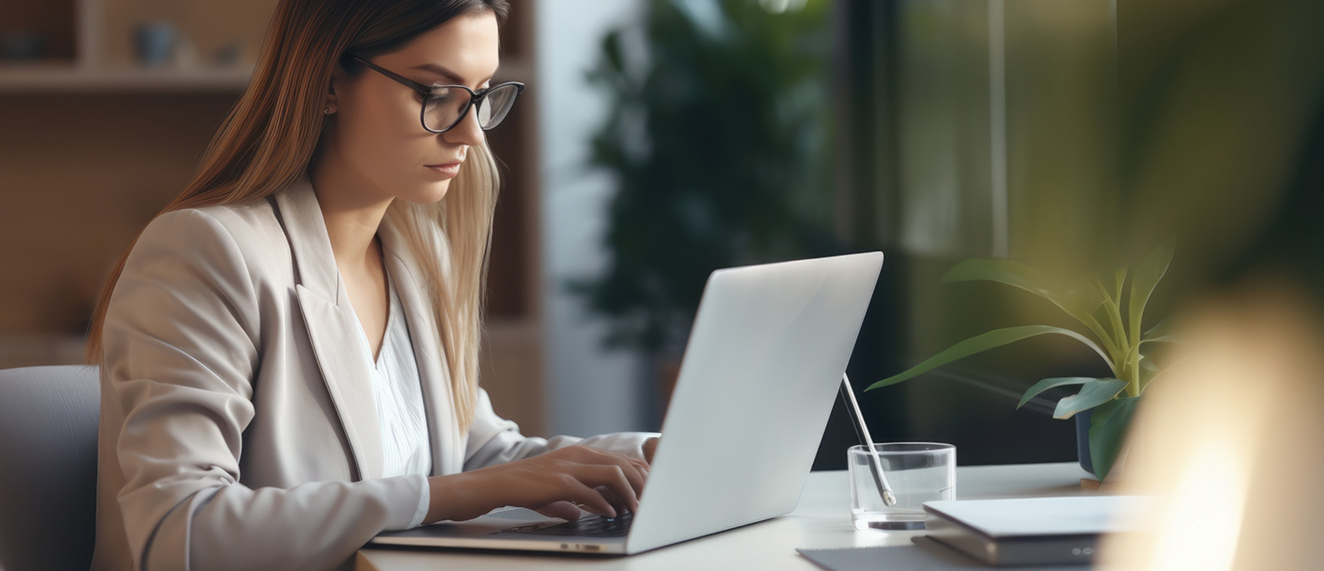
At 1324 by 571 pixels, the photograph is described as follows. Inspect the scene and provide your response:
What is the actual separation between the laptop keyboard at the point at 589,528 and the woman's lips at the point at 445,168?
1.49ft

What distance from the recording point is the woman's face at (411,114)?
1279mm

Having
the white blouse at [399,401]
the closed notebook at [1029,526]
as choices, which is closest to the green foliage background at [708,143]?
the white blouse at [399,401]

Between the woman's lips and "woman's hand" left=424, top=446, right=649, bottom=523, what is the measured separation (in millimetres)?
410

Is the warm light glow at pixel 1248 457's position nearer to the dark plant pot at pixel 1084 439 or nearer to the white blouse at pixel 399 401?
the dark plant pot at pixel 1084 439

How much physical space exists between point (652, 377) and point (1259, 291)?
266 centimetres

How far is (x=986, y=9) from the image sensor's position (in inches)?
82.8

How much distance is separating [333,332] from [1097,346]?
0.80m

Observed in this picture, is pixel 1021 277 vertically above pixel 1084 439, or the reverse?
pixel 1021 277

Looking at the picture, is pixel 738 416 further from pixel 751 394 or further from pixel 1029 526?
pixel 1029 526

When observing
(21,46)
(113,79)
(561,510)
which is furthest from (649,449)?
(21,46)

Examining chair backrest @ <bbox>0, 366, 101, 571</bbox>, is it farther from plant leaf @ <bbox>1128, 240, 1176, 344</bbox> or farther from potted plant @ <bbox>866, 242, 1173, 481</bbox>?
plant leaf @ <bbox>1128, 240, 1176, 344</bbox>

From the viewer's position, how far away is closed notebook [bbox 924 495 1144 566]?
2.78 feet

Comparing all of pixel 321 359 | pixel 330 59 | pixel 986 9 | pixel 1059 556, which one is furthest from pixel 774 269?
pixel 986 9

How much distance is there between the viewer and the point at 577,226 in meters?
3.64
